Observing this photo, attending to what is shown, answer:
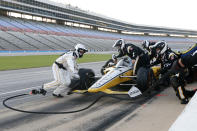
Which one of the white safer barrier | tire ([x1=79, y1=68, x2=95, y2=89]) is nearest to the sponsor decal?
tire ([x1=79, y1=68, x2=95, y2=89])

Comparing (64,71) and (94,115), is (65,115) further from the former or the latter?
(64,71)

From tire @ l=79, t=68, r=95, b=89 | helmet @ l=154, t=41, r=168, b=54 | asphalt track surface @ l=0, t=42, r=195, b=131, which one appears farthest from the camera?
helmet @ l=154, t=41, r=168, b=54

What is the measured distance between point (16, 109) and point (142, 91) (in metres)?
3.47

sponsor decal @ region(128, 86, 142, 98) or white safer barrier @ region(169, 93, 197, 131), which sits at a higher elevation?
white safer barrier @ region(169, 93, 197, 131)

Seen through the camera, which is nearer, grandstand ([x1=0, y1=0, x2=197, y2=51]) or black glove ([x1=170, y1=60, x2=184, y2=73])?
black glove ([x1=170, y1=60, x2=184, y2=73])

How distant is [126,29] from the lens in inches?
3910

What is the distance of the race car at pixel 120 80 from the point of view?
567cm

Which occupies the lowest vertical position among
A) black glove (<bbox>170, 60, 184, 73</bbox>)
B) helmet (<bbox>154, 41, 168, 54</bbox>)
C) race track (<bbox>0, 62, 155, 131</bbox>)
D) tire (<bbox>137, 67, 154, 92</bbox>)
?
race track (<bbox>0, 62, 155, 131</bbox>)

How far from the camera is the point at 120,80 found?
20.4ft

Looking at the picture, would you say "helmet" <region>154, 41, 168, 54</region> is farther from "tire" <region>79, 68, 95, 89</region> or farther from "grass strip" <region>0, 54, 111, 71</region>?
"grass strip" <region>0, 54, 111, 71</region>

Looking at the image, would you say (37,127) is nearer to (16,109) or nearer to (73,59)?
(16,109)

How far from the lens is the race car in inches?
223

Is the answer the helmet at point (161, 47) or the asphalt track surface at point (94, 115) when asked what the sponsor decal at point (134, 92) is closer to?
the asphalt track surface at point (94, 115)

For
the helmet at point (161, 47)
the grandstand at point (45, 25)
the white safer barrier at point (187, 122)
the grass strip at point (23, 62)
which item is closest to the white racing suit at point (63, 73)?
the helmet at point (161, 47)
